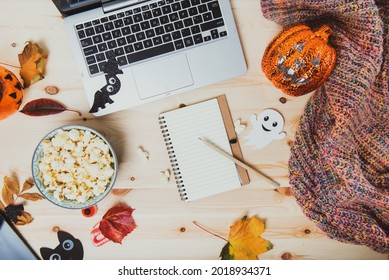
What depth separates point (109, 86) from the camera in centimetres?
91

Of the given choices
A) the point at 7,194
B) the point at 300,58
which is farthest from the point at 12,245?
the point at 300,58

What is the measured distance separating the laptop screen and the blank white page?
0.36 meters

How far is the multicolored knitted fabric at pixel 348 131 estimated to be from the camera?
0.85 meters

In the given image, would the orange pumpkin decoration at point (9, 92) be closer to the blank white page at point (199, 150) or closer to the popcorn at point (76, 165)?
the popcorn at point (76, 165)

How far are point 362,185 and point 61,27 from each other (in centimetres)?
69

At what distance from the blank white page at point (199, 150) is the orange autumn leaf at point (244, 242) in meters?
0.09

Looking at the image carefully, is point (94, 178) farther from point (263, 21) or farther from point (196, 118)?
point (263, 21)

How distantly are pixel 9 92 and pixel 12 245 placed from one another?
33 cm

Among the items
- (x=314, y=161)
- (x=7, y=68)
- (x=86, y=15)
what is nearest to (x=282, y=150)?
(x=314, y=161)

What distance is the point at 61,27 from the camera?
920 millimetres

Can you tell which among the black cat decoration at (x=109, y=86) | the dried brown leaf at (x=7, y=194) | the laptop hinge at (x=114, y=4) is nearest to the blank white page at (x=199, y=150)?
the black cat decoration at (x=109, y=86)

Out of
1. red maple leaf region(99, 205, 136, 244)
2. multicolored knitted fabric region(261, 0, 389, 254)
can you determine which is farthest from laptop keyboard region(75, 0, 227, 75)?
red maple leaf region(99, 205, 136, 244)

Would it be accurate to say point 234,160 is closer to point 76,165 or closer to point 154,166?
point 154,166

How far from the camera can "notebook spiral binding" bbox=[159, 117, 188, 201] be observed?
930mm
